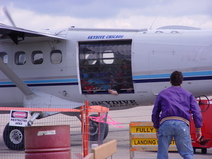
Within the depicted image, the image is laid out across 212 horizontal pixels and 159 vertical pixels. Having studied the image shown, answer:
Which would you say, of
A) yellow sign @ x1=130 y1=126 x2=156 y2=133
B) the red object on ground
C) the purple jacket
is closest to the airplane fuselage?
the red object on ground

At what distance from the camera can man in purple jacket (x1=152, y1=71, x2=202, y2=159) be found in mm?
7684

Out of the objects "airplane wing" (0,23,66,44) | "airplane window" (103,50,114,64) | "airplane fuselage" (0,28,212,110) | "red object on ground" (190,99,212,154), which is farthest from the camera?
"airplane window" (103,50,114,64)

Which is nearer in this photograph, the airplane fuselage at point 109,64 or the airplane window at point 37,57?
the airplane fuselage at point 109,64

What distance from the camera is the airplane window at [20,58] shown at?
14.9m

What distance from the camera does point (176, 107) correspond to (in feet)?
25.6

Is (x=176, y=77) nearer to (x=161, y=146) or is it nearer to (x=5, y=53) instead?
(x=161, y=146)

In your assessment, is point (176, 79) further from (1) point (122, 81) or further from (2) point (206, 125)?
(1) point (122, 81)

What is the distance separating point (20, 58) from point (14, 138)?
2644 mm

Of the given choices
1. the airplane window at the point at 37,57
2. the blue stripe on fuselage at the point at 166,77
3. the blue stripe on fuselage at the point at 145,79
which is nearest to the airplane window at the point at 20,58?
the airplane window at the point at 37,57

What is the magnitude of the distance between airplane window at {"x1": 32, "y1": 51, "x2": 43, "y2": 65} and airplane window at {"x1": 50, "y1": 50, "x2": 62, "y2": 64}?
1.28 feet

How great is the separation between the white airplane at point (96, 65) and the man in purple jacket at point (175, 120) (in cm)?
486

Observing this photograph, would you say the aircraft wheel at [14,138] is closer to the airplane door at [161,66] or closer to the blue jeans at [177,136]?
the airplane door at [161,66]

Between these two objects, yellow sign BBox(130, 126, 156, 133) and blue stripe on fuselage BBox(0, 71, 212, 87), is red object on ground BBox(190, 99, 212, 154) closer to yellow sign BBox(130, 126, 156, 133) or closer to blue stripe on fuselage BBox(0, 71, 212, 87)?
blue stripe on fuselage BBox(0, 71, 212, 87)

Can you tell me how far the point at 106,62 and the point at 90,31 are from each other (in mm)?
1158
